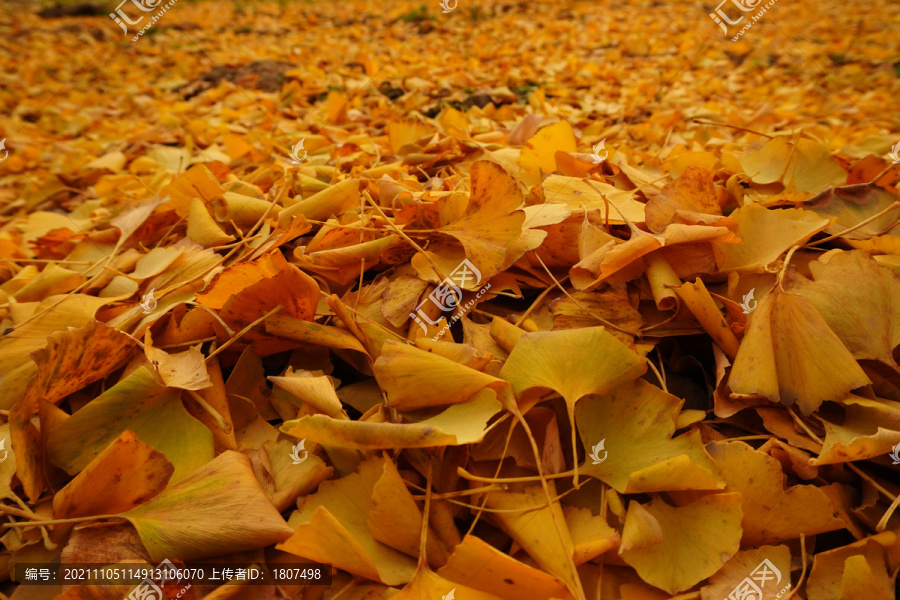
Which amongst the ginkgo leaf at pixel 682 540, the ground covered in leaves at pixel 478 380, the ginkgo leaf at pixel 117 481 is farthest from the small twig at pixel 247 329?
the ginkgo leaf at pixel 682 540

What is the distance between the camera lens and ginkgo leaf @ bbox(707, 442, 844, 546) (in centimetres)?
45

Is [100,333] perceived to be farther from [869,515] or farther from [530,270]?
[869,515]

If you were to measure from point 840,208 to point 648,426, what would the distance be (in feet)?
1.37

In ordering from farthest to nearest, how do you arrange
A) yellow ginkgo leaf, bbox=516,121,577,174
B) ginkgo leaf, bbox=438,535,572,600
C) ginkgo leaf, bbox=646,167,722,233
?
yellow ginkgo leaf, bbox=516,121,577,174
ginkgo leaf, bbox=646,167,722,233
ginkgo leaf, bbox=438,535,572,600

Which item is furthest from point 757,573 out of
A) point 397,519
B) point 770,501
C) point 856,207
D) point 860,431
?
point 856,207

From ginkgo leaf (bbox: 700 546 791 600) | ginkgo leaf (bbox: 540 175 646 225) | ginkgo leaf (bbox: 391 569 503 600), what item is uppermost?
ginkgo leaf (bbox: 540 175 646 225)

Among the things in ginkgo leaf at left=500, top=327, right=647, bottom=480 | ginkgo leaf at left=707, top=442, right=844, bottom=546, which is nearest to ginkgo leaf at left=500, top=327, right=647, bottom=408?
ginkgo leaf at left=500, top=327, right=647, bottom=480

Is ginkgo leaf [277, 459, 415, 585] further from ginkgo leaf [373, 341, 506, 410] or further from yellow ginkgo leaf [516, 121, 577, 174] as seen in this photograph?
yellow ginkgo leaf [516, 121, 577, 174]

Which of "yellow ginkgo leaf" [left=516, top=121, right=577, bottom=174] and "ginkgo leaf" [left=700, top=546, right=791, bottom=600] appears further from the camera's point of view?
"yellow ginkgo leaf" [left=516, top=121, right=577, bottom=174]

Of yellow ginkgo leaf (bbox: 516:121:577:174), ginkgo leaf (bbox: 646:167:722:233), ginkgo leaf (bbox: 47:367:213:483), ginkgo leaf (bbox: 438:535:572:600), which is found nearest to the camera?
ginkgo leaf (bbox: 438:535:572:600)

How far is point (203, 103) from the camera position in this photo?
Result: 1.78 m

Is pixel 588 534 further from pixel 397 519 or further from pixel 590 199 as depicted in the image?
pixel 590 199

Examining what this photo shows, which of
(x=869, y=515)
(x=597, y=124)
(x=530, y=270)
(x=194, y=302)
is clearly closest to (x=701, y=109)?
(x=597, y=124)

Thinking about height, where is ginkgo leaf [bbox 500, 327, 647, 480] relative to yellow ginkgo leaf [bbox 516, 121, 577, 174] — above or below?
below
